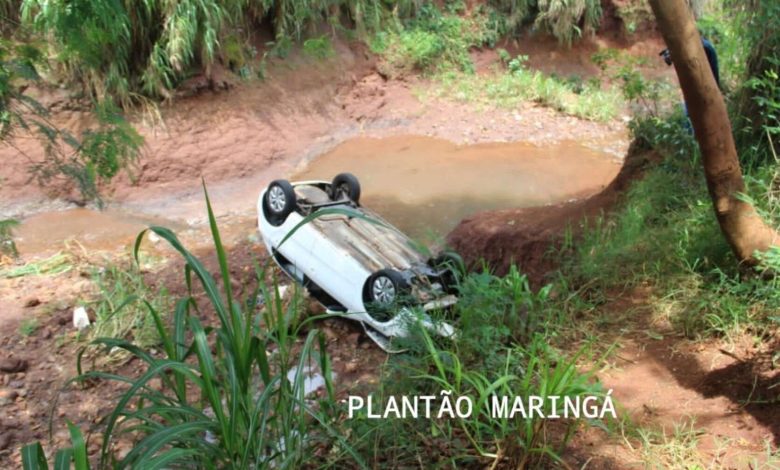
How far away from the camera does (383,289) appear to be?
4.87m

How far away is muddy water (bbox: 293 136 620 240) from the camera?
8656 mm

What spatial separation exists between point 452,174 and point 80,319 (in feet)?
18.9

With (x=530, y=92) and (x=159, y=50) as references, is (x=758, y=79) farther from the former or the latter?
(x=159, y=50)

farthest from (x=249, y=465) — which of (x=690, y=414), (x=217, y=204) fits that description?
(x=217, y=204)

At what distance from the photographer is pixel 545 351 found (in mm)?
3104

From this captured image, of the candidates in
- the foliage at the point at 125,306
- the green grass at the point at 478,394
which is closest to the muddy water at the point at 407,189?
the foliage at the point at 125,306

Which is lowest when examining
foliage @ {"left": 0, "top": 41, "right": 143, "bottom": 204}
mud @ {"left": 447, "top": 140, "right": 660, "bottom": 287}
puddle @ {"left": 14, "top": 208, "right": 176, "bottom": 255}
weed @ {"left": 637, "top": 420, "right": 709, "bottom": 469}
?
puddle @ {"left": 14, "top": 208, "right": 176, "bottom": 255}

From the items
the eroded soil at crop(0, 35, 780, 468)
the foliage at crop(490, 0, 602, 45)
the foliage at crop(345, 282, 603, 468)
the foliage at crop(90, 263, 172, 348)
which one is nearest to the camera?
the foliage at crop(345, 282, 603, 468)

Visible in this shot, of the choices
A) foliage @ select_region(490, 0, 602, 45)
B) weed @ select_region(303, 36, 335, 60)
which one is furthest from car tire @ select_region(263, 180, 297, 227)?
foliage @ select_region(490, 0, 602, 45)

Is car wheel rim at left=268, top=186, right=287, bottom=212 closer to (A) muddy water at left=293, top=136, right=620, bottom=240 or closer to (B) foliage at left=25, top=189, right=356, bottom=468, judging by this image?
(A) muddy water at left=293, top=136, right=620, bottom=240

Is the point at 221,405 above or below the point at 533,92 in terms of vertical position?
above

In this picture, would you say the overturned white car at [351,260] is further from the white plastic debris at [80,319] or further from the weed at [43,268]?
the weed at [43,268]

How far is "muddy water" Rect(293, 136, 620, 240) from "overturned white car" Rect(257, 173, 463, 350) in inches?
75.1

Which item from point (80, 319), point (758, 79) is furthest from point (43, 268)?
point (758, 79)
